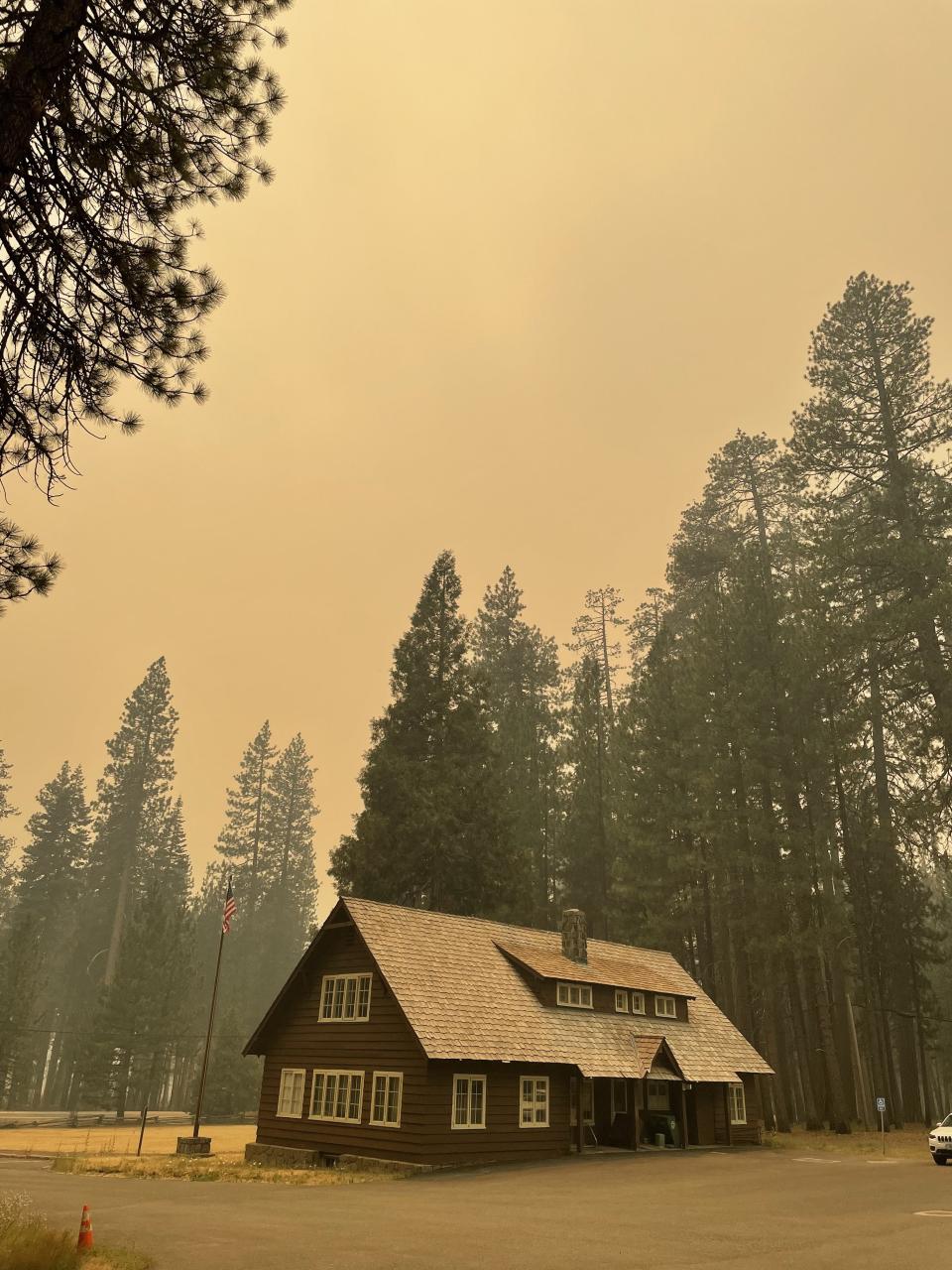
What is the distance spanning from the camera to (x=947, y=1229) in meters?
14.1

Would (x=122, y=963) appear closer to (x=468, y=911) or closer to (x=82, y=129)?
(x=468, y=911)

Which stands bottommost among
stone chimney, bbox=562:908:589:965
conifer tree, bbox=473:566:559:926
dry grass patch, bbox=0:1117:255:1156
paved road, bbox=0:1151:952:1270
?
dry grass patch, bbox=0:1117:255:1156

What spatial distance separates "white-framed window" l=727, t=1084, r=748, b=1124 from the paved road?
994 cm

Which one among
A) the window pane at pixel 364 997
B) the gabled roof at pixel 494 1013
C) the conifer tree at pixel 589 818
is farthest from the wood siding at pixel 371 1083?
the conifer tree at pixel 589 818

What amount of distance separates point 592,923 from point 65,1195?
4085 centimetres

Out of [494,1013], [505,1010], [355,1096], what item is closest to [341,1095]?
[355,1096]

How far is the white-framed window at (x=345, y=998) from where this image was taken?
25.6 meters

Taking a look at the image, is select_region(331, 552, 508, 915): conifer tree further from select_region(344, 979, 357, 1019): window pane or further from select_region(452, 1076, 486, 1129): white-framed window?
select_region(452, 1076, 486, 1129): white-framed window

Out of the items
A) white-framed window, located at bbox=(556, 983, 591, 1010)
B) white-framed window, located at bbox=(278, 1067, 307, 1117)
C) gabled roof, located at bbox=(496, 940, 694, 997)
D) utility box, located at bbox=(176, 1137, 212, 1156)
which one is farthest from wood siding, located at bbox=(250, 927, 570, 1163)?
gabled roof, located at bbox=(496, 940, 694, 997)

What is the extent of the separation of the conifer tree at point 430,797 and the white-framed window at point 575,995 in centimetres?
1451

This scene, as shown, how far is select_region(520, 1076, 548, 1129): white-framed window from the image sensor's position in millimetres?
25562

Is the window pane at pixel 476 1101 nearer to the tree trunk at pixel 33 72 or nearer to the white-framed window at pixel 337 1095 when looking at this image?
the white-framed window at pixel 337 1095

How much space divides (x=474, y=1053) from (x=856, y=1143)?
18.2m

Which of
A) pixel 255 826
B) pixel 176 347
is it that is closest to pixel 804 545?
pixel 176 347
